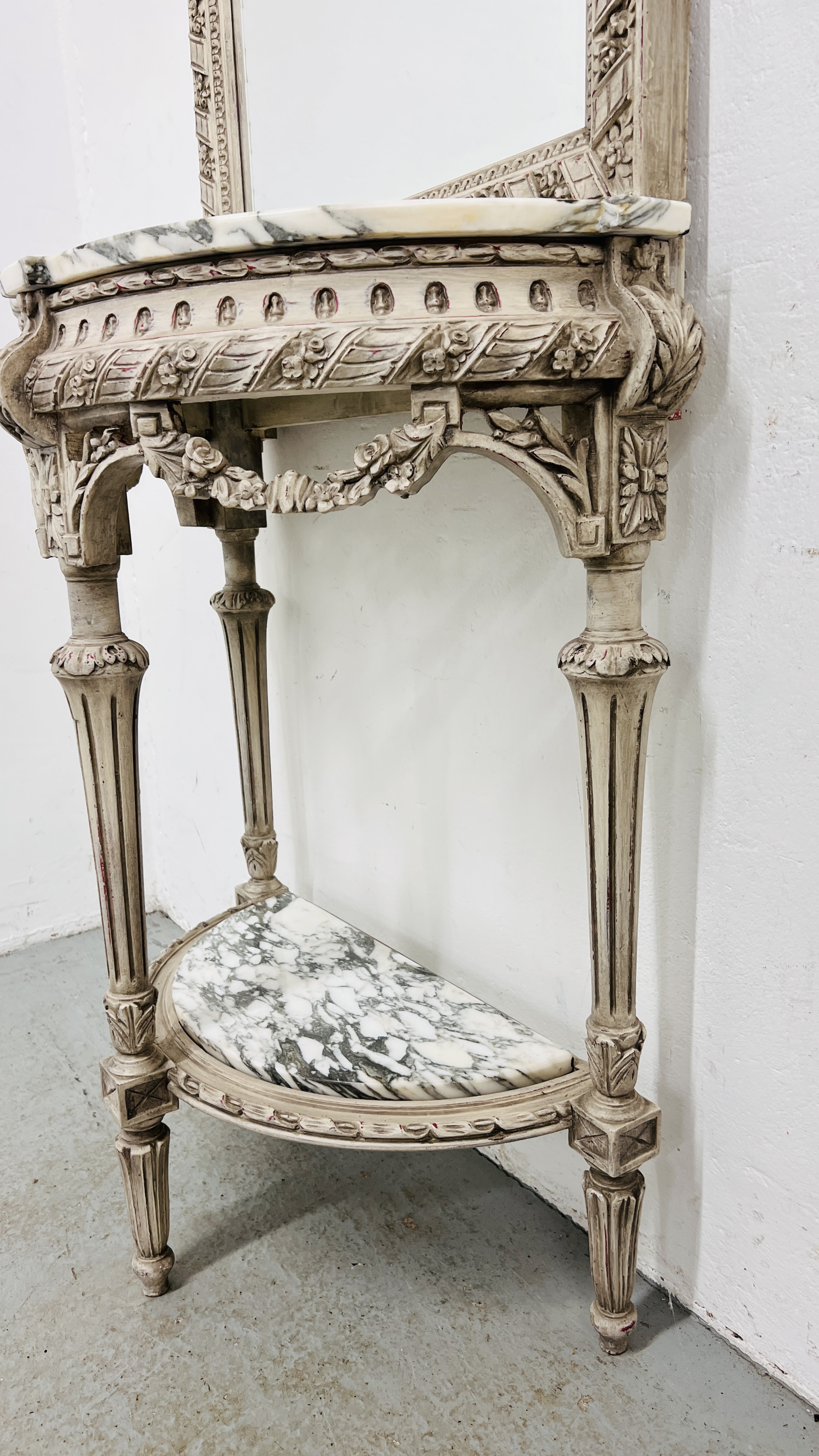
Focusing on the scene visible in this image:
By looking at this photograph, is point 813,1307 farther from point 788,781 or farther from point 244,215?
point 244,215

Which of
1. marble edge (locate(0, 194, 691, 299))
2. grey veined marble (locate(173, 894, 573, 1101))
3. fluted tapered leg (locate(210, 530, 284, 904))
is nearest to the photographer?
marble edge (locate(0, 194, 691, 299))

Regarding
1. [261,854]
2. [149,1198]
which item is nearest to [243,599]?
[261,854]

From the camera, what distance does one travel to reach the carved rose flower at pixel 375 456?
0.88m

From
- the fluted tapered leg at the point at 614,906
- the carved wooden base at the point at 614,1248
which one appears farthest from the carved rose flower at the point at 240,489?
the carved wooden base at the point at 614,1248

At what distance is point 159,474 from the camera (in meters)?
0.98

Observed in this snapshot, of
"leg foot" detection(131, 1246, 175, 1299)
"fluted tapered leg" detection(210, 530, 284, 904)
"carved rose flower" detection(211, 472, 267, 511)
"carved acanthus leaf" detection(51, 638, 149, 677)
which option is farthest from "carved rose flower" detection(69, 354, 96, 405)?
"leg foot" detection(131, 1246, 175, 1299)

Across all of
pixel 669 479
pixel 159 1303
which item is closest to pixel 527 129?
pixel 669 479

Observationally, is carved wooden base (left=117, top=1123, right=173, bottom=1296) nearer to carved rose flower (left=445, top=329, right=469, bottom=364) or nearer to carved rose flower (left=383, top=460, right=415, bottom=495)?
carved rose flower (left=383, top=460, right=415, bottom=495)

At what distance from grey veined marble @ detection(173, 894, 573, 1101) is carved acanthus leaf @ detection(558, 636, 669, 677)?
483mm

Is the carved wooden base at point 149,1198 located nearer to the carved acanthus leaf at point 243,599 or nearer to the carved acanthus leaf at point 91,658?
the carved acanthus leaf at point 91,658

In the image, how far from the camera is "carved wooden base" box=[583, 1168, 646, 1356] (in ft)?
3.56

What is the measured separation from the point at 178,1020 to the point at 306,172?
4.04ft

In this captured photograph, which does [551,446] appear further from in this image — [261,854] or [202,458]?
[261,854]

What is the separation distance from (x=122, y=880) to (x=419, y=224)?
2.67 feet
